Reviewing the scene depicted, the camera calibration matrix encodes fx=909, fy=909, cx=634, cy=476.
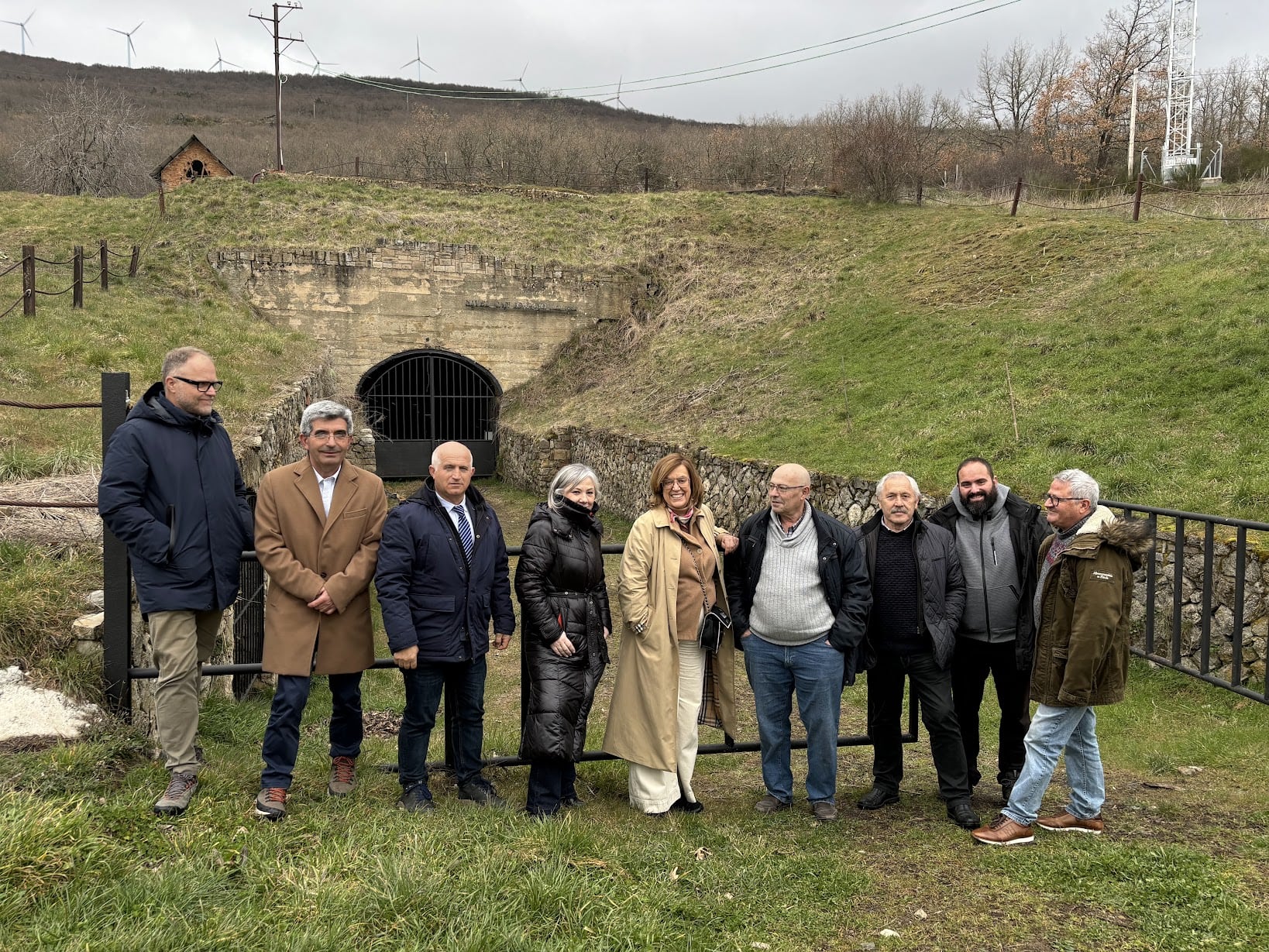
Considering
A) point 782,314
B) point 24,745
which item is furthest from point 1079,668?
point 782,314

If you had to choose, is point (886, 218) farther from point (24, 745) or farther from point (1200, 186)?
point (24, 745)

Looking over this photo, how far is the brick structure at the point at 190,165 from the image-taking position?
33125mm

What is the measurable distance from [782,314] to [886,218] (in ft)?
23.9

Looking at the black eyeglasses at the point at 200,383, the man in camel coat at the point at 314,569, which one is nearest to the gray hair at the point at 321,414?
the man in camel coat at the point at 314,569

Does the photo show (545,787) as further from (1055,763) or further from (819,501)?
(819,501)

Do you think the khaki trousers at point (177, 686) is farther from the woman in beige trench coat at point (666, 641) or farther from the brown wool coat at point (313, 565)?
the woman in beige trench coat at point (666, 641)

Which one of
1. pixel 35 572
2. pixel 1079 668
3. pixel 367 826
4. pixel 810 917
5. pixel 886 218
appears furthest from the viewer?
pixel 886 218

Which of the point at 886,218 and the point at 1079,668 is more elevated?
the point at 886,218

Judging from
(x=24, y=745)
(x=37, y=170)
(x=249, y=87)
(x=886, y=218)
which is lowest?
(x=24, y=745)

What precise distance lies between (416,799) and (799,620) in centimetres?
196

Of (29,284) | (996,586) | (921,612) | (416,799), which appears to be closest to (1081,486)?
(996,586)

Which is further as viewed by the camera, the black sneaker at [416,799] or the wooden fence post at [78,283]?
the wooden fence post at [78,283]

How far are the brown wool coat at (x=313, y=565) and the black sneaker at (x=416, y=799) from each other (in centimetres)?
61

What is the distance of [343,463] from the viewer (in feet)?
14.0
